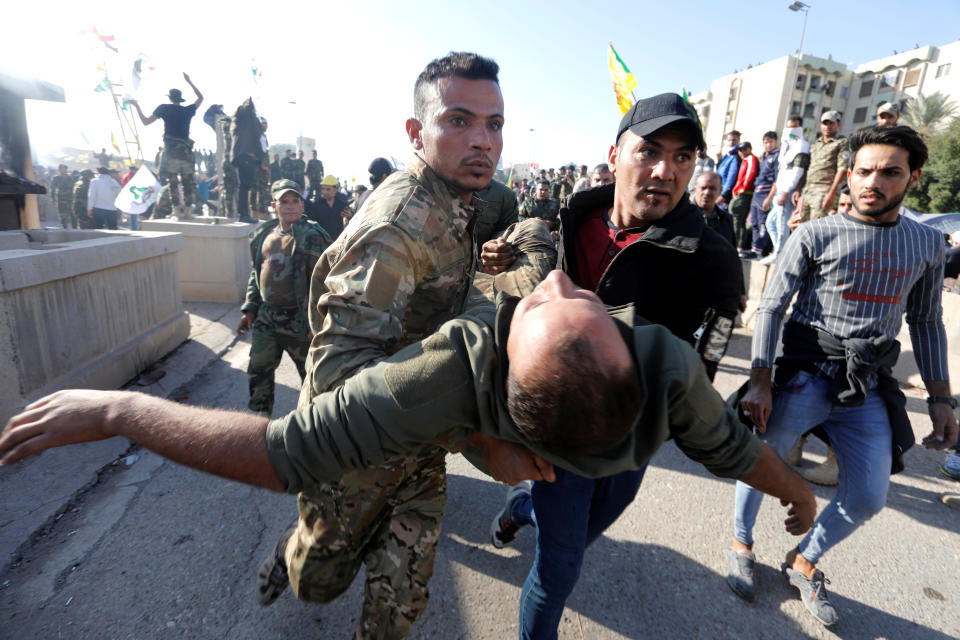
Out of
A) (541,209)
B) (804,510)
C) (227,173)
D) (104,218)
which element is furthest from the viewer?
(104,218)

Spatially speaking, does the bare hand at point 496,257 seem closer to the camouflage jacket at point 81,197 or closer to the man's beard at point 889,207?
the man's beard at point 889,207

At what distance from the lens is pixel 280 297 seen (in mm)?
3590

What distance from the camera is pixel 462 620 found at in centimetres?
210

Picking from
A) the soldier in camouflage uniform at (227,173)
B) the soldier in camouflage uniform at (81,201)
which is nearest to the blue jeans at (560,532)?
the soldier in camouflage uniform at (227,173)

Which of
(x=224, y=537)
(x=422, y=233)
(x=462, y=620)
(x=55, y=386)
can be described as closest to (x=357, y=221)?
(x=422, y=233)

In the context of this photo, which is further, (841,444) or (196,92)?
(196,92)

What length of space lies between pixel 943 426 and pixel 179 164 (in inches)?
370

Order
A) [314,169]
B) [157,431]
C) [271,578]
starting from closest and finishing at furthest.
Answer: [157,431] → [271,578] → [314,169]

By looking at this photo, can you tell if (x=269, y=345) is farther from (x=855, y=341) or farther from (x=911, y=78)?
(x=911, y=78)

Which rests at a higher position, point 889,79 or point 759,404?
point 889,79

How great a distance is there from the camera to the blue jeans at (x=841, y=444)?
2107mm

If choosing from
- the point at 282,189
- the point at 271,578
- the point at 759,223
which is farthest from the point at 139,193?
the point at 759,223

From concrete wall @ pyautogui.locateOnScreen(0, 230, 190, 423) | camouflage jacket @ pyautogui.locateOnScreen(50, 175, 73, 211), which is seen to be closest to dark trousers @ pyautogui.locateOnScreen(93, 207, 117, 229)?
camouflage jacket @ pyautogui.locateOnScreen(50, 175, 73, 211)

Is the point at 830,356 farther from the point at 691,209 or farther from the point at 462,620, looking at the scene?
the point at 462,620
